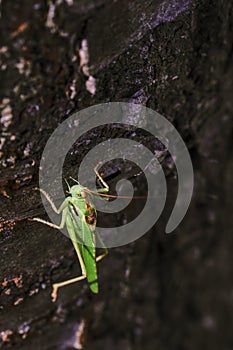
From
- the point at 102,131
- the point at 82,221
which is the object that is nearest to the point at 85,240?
the point at 82,221

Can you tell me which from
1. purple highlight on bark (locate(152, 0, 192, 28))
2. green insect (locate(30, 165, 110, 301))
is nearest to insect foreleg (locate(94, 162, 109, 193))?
green insect (locate(30, 165, 110, 301))

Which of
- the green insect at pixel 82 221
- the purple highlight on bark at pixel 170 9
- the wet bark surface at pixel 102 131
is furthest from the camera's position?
the green insect at pixel 82 221

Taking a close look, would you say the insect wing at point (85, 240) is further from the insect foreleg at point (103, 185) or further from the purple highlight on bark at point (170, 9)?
the purple highlight on bark at point (170, 9)

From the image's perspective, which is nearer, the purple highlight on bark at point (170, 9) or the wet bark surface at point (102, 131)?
the wet bark surface at point (102, 131)

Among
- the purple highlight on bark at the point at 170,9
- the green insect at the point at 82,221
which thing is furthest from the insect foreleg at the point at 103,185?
the purple highlight on bark at the point at 170,9

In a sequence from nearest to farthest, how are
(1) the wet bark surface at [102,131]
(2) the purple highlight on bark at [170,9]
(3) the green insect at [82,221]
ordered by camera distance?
(1) the wet bark surface at [102,131] → (2) the purple highlight on bark at [170,9] → (3) the green insect at [82,221]

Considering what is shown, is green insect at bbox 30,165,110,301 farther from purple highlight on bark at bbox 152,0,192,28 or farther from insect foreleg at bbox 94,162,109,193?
purple highlight on bark at bbox 152,0,192,28
